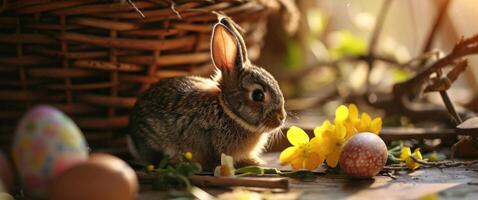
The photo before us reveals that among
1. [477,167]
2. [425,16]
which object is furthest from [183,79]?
[425,16]

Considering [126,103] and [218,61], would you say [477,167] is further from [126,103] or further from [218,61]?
[126,103]

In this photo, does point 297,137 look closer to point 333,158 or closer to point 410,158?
point 333,158

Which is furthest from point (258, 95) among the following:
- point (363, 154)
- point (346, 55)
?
point (346, 55)

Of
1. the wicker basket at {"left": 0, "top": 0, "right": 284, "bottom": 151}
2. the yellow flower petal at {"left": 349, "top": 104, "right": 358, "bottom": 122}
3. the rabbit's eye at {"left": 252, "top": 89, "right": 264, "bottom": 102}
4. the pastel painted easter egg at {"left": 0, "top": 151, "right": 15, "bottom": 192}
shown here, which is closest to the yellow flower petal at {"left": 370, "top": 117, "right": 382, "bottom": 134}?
the yellow flower petal at {"left": 349, "top": 104, "right": 358, "bottom": 122}

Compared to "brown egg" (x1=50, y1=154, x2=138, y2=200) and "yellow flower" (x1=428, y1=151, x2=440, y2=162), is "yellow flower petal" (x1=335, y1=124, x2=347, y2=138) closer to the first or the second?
"yellow flower" (x1=428, y1=151, x2=440, y2=162)

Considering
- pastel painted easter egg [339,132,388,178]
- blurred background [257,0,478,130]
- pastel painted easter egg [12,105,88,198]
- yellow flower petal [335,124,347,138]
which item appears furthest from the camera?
blurred background [257,0,478,130]
